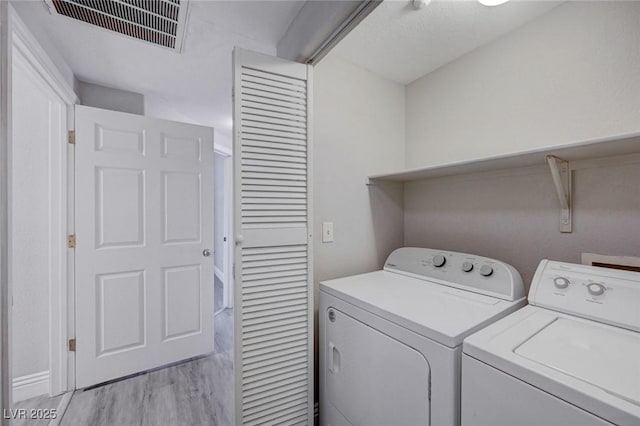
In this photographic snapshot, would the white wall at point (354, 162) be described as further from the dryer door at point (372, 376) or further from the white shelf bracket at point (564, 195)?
the white shelf bracket at point (564, 195)

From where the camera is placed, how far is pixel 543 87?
139 centimetres

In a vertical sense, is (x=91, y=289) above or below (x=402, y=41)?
below

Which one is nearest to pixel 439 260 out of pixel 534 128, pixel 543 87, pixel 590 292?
pixel 590 292

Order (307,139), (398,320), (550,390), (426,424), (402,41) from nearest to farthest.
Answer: (550,390), (426,424), (398,320), (307,139), (402,41)

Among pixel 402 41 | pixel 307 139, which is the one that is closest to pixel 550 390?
pixel 307 139

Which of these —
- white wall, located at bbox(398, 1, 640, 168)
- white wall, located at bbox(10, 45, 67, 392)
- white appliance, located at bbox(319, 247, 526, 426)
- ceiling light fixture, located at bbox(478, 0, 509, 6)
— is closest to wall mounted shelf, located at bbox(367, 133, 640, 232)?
white wall, located at bbox(398, 1, 640, 168)

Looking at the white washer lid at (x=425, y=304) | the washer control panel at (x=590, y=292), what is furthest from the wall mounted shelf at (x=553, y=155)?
the white washer lid at (x=425, y=304)

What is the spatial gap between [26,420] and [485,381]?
8.52ft

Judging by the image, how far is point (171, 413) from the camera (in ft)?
5.75

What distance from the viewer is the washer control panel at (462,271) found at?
4.00 feet

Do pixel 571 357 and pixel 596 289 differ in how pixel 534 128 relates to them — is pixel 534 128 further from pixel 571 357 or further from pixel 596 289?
pixel 571 357

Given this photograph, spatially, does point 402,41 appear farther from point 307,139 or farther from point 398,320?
point 398,320

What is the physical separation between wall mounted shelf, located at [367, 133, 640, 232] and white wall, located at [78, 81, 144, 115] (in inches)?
97.5

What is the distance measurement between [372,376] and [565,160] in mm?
1329
